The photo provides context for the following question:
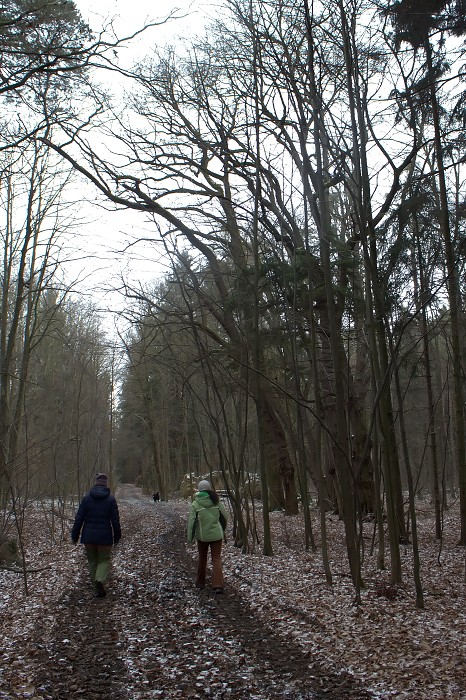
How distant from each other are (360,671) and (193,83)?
12.5 metres

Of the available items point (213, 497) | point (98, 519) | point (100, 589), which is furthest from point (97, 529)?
point (213, 497)

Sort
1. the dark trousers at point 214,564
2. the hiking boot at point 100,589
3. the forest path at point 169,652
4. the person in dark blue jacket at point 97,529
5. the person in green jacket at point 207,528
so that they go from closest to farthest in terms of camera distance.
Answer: the forest path at point 169,652 < the hiking boot at point 100,589 < the dark trousers at point 214,564 < the person in green jacket at point 207,528 < the person in dark blue jacket at point 97,529

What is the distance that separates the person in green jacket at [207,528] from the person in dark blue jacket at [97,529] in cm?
121

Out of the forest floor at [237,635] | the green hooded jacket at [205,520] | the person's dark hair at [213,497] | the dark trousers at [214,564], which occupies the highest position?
the person's dark hair at [213,497]

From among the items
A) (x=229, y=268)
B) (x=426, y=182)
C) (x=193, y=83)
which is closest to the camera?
(x=426, y=182)

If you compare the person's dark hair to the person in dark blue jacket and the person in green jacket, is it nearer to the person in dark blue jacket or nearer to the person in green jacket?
the person in green jacket

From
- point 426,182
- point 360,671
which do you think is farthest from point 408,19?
point 360,671

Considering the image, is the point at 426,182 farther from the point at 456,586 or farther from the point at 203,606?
the point at 203,606

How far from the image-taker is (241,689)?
459 centimetres

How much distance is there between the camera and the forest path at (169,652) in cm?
459

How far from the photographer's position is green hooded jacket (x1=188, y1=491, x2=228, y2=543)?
868 centimetres

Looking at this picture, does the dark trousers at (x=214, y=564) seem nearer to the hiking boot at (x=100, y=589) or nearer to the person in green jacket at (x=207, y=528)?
the person in green jacket at (x=207, y=528)

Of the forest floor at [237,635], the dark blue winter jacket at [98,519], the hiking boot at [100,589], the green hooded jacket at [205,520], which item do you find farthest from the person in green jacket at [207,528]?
the hiking boot at [100,589]

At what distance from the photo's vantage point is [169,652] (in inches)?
219
